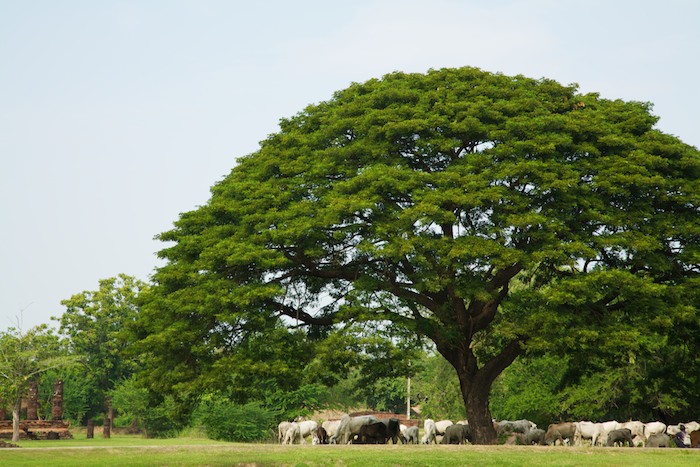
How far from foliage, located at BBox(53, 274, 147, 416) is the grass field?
51.9 meters

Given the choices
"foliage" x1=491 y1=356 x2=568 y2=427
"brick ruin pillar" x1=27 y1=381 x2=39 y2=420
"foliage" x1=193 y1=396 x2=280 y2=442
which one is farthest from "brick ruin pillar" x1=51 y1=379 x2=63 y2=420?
"foliage" x1=491 y1=356 x2=568 y2=427

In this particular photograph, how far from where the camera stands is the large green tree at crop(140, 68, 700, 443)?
28031 millimetres

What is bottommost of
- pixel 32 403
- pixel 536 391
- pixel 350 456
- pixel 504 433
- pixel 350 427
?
pixel 504 433

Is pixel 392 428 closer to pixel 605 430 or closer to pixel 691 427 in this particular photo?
pixel 605 430

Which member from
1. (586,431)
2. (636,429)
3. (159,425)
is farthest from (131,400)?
(636,429)

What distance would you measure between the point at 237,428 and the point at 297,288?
16356 millimetres

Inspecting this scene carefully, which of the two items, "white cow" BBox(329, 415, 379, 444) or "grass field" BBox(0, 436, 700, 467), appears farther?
"white cow" BBox(329, 415, 379, 444)

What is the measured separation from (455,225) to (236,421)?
72.2 feet

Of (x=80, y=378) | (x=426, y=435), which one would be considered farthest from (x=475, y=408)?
(x=80, y=378)

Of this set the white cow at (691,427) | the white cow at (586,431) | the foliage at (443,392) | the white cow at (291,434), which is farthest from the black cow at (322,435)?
the foliage at (443,392)

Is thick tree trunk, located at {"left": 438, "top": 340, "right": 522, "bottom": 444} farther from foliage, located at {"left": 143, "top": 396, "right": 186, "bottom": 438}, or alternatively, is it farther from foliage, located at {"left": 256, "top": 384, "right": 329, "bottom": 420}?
foliage, located at {"left": 143, "top": 396, "right": 186, "bottom": 438}

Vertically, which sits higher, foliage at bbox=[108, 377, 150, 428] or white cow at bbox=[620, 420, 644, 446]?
foliage at bbox=[108, 377, 150, 428]

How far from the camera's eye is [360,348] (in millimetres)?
28109

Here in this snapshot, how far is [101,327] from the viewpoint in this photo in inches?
3029
